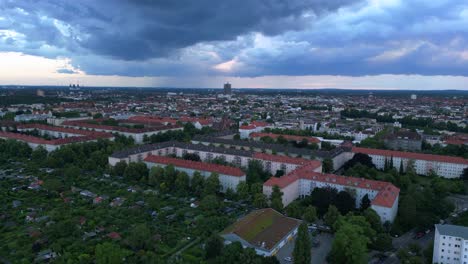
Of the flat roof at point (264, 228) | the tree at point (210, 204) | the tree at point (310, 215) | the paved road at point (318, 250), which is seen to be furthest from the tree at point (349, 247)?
the tree at point (210, 204)

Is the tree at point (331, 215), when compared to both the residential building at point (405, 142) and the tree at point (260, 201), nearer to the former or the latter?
the tree at point (260, 201)

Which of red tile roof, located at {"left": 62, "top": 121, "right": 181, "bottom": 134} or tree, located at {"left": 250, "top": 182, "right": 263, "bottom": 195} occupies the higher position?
red tile roof, located at {"left": 62, "top": 121, "right": 181, "bottom": 134}

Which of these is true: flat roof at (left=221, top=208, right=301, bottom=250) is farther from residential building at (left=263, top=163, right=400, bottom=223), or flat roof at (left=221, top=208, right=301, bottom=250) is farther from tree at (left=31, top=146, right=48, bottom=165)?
tree at (left=31, top=146, right=48, bottom=165)

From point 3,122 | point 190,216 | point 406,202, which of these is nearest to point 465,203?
point 406,202

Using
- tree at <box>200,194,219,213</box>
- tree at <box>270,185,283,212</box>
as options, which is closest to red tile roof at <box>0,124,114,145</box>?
tree at <box>200,194,219,213</box>

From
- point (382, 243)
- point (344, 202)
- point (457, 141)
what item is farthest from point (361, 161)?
point (457, 141)

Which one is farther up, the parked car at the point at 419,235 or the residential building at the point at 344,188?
the residential building at the point at 344,188
